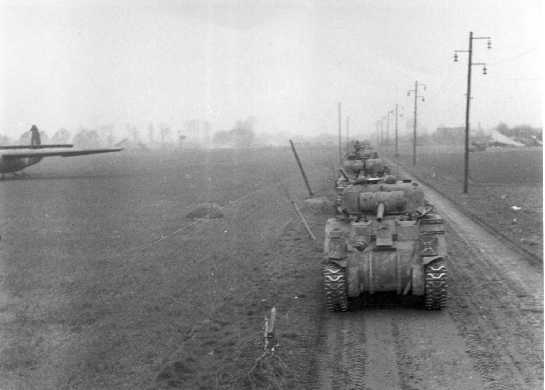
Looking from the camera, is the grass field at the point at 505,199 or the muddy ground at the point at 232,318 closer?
the muddy ground at the point at 232,318

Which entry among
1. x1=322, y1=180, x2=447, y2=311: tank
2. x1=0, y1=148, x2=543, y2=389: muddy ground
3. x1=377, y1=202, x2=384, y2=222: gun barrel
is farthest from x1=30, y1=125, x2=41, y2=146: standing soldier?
x1=322, y1=180, x2=447, y2=311: tank

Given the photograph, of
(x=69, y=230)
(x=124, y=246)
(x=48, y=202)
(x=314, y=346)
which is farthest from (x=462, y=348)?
(x=48, y=202)

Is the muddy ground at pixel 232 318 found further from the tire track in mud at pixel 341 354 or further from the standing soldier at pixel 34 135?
the standing soldier at pixel 34 135

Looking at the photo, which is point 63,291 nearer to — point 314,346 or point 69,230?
point 314,346

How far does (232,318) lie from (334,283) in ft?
7.57

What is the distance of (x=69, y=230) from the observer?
23.6 metres

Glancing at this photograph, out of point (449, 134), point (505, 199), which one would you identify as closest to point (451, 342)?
point (505, 199)

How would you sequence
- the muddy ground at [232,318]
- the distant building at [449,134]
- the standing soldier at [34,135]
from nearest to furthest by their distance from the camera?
the muddy ground at [232,318] → the standing soldier at [34,135] → the distant building at [449,134]

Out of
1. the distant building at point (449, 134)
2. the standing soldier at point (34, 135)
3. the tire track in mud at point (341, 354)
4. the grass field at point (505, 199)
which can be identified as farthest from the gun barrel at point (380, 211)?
the distant building at point (449, 134)

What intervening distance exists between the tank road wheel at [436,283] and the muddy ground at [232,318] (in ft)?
1.24

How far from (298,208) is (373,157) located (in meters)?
7.54

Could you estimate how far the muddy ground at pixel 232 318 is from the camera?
30.0ft

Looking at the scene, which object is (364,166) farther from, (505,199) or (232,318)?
(232,318)

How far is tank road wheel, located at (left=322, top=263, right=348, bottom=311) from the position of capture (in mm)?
11797
